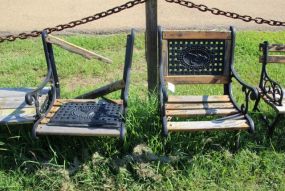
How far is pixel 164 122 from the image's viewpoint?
3568 millimetres

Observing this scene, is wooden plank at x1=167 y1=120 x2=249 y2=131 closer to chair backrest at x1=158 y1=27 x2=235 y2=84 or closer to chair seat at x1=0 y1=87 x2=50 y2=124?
chair backrest at x1=158 y1=27 x2=235 y2=84

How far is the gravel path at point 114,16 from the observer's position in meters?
8.45

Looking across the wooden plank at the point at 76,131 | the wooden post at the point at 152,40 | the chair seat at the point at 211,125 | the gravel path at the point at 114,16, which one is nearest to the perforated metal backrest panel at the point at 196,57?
the wooden post at the point at 152,40

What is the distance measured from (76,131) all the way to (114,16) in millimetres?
6178

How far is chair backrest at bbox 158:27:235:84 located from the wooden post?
12cm

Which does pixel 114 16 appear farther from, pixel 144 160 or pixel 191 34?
pixel 144 160

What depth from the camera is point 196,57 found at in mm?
4188

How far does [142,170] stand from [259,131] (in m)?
1.38

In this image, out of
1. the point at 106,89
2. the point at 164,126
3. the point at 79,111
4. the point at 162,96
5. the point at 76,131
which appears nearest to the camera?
the point at 76,131

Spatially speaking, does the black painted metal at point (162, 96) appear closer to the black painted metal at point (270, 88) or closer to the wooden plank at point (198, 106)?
the wooden plank at point (198, 106)

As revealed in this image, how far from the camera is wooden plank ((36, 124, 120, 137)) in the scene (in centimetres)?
337

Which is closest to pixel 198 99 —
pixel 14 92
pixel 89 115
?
pixel 89 115

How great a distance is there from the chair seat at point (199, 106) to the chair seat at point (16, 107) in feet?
4.00

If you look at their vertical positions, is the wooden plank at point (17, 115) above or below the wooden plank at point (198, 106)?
above
